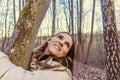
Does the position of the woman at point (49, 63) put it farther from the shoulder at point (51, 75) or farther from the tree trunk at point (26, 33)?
the tree trunk at point (26, 33)

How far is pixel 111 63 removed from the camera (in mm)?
7914

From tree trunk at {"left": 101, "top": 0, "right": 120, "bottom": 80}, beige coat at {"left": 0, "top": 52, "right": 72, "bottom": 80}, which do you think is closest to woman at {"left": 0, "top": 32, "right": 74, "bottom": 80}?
beige coat at {"left": 0, "top": 52, "right": 72, "bottom": 80}

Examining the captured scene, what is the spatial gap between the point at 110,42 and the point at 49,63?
18.3 feet

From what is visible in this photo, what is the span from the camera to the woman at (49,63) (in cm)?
241

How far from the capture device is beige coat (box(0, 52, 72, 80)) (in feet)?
7.79

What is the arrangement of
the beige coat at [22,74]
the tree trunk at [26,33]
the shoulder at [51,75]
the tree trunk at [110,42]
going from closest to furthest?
1. the beige coat at [22,74]
2. the shoulder at [51,75]
3. the tree trunk at [26,33]
4. the tree trunk at [110,42]

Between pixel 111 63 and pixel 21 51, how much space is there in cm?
529

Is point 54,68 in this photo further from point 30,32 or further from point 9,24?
point 9,24

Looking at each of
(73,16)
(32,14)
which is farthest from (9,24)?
(32,14)

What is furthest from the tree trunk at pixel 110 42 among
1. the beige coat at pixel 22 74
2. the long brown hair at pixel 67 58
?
the beige coat at pixel 22 74

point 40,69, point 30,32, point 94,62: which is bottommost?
point 94,62

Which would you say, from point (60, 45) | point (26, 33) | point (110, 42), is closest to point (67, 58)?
point (60, 45)

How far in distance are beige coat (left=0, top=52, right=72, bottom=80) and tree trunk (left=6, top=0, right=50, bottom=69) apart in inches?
16.7

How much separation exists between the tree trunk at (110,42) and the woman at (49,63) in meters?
5.24
